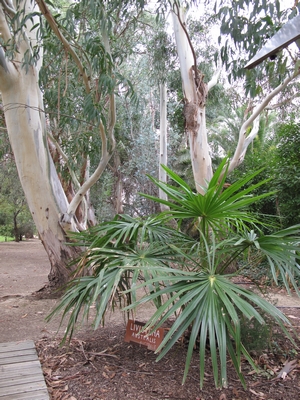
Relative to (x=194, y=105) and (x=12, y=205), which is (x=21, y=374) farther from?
(x=12, y=205)

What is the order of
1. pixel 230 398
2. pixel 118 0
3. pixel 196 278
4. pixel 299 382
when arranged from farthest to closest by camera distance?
pixel 118 0
pixel 299 382
pixel 230 398
pixel 196 278

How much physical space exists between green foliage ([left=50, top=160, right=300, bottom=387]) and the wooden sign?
0.23 meters

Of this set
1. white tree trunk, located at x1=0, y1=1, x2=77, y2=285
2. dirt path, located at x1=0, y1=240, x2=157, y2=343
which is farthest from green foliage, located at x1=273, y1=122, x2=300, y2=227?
white tree trunk, located at x1=0, y1=1, x2=77, y2=285

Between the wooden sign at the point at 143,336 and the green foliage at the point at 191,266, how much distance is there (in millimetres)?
230

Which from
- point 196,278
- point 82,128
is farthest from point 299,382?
point 82,128

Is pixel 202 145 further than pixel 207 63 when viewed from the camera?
No

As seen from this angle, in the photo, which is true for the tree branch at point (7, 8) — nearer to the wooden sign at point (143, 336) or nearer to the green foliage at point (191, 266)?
the green foliage at point (191, 266)

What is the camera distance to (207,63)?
9.73 metres

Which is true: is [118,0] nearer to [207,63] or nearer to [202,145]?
[202,145]

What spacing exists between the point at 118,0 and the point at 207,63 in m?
5.37

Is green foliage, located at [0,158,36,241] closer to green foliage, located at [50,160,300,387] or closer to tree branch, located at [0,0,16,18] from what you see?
tree branch, located at [0,0,16,18]

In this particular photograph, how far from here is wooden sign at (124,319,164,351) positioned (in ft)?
9.61

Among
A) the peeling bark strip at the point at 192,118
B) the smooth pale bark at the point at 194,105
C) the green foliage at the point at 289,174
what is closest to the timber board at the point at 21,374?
the smooth pale bark at the point at 194,105

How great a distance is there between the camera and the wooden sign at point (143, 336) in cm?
293
